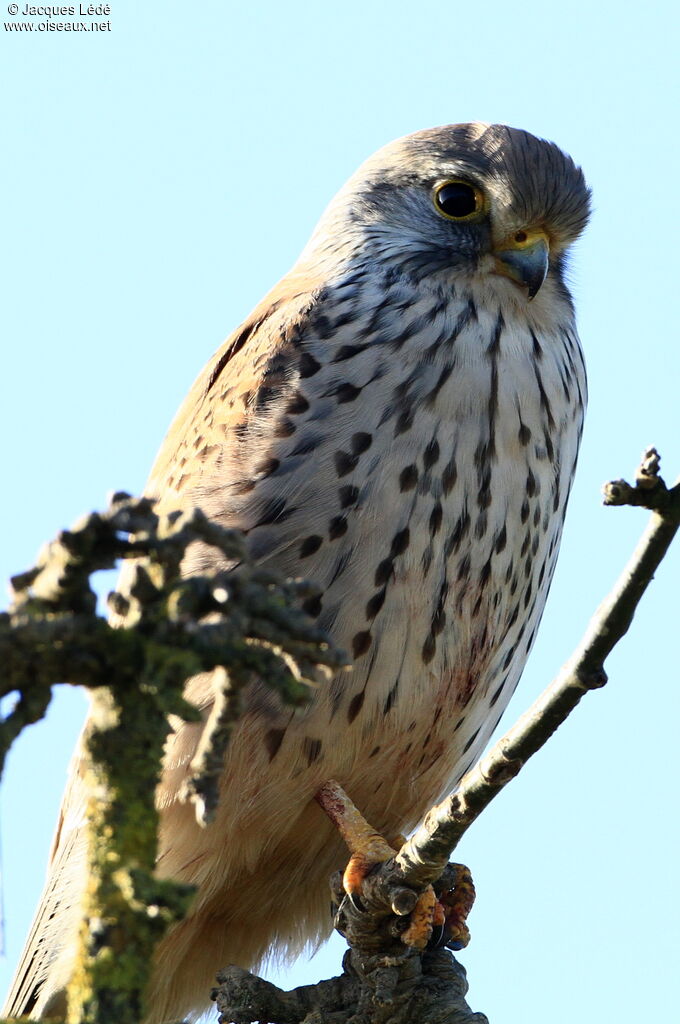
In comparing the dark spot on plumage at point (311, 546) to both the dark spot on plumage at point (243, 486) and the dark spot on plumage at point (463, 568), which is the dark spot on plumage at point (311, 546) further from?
the dark spot on plumage at point (463, 568)

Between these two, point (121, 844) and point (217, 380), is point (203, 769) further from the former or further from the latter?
point (217, 380)

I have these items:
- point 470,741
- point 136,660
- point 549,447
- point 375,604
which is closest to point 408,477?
point 375,604

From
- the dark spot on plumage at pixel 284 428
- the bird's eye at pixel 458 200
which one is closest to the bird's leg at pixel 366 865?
the dark spot on plumage at pixel 284 428

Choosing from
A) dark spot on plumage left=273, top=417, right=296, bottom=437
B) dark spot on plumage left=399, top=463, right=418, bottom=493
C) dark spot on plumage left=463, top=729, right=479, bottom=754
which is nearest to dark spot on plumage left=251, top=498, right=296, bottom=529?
dark spot on plumage left=273, top=417, right=296, bottom=437

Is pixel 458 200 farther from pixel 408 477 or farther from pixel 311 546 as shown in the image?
pixel 311 546

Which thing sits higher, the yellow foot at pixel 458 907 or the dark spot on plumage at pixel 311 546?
the dark spot on plumage at pixel 311 546

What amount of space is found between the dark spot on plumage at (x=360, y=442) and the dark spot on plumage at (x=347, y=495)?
11cm

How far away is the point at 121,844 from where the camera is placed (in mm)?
1867

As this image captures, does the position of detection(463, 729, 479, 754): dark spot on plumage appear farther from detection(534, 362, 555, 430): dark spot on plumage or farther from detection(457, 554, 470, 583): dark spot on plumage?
detection(534, 362, 555, 430): dark spot on plumage

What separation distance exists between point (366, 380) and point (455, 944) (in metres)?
1.70

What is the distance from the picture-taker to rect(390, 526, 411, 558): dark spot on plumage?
417 cm

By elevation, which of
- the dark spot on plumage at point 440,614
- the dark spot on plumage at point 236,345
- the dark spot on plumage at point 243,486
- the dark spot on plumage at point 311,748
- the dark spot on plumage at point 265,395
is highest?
the dark spot on plumage at point 236,345

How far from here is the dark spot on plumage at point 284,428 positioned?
436 cm

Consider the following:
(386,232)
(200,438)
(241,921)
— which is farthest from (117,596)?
(386,232)
